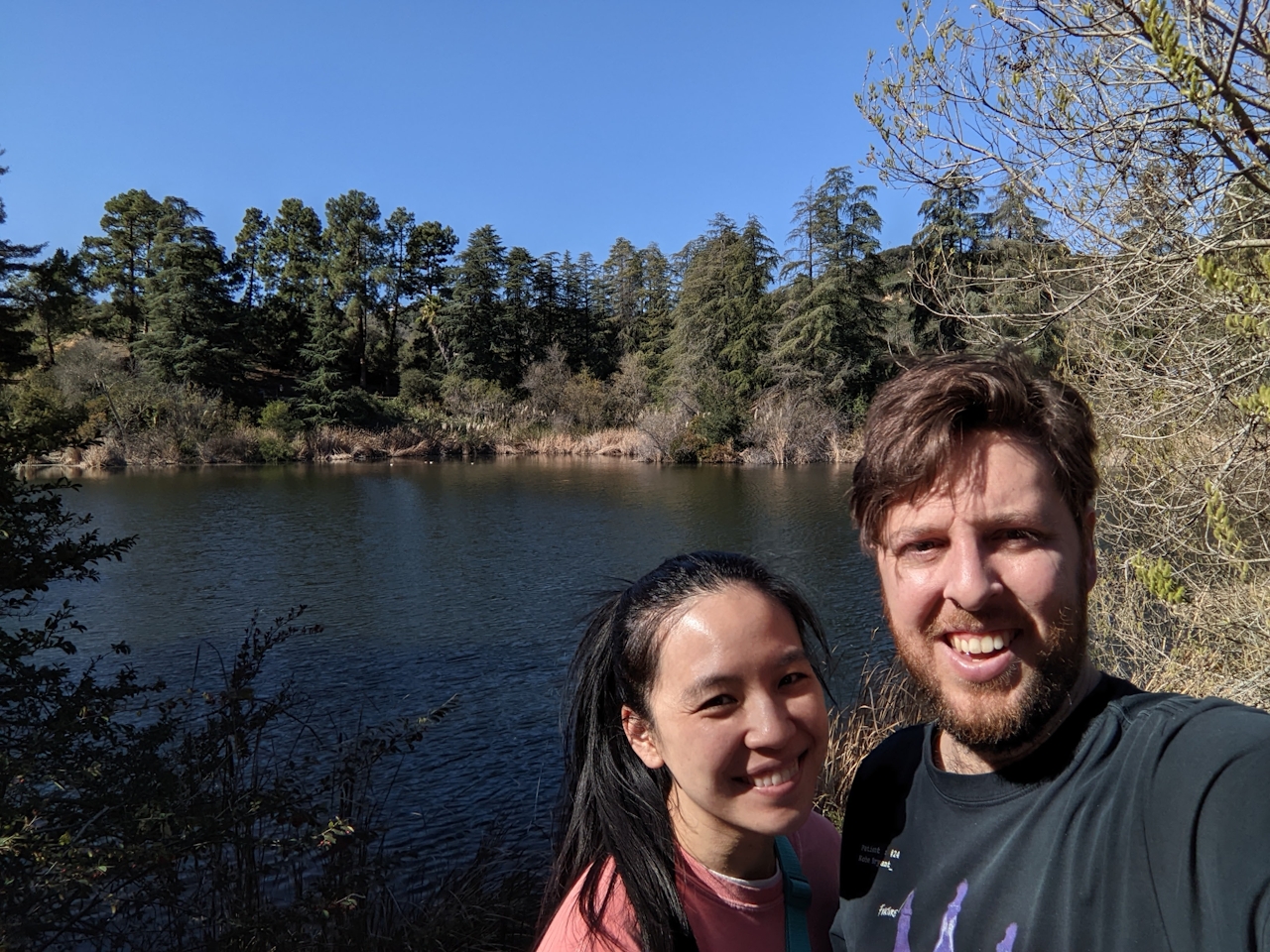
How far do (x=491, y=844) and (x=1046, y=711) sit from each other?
5.05m

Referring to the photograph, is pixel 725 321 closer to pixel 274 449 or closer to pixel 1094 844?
pixel 274 449

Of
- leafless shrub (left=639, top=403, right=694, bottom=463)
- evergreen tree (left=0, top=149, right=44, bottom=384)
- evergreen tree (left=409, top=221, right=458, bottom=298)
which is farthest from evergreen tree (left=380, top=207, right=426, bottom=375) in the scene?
evergreen tree (left=0, top=149, right=44, bottom=384)

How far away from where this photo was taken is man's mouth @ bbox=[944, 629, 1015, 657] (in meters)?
1.39

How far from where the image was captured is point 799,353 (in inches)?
1588

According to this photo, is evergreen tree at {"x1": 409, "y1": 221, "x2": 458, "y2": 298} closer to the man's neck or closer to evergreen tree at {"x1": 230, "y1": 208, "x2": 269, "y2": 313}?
evergreen tree at {"x1": 230, "y1": 208, "x2": 269, "y2": 313}

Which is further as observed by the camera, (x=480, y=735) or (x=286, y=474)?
(x=286, y=474)

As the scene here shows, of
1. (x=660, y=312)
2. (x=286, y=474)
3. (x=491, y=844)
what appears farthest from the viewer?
(x=660, y=312)

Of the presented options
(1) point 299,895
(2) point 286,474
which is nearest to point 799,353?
(2) point 286,474

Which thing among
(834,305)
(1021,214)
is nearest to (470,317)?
(834,305)

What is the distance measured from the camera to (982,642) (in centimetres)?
139

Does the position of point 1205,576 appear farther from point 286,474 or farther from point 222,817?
point 286,474

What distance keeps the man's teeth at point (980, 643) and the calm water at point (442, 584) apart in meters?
5.55

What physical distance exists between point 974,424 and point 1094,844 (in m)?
0.68

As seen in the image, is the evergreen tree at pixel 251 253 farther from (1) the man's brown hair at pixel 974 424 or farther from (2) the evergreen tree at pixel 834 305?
(1) the man's brown hair at pixel 974 424
